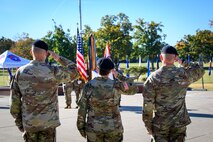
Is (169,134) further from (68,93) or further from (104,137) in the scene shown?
(68,93)

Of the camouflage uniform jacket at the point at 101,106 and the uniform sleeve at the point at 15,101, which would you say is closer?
the camouflage uniform jacket at the point at 101,106

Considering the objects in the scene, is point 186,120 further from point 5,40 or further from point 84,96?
point 5,40

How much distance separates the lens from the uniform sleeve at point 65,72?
4.47m

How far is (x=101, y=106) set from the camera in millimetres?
4289

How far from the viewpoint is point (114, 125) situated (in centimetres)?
429

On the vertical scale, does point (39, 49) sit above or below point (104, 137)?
above

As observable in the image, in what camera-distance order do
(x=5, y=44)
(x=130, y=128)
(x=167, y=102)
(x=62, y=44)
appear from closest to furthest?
1. (x=167, y=102)
2. (x=130, y=128)
3. (x=62, y=44)
4. (x=5, y=44)

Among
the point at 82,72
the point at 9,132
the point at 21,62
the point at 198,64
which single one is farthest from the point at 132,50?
the point at 198,64

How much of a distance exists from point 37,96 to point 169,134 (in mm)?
1900

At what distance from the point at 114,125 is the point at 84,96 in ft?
1.90

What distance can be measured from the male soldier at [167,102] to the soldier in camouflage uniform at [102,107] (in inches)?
15.0

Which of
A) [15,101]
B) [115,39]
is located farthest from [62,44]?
[15,101]

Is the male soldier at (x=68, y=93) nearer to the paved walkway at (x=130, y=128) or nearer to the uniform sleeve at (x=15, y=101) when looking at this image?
the paved walkway at (x=130, y=128)

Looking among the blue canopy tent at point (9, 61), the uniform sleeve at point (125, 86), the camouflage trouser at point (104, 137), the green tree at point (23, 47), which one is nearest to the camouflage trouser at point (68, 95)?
the blue canopy tent at point (9, 61)
